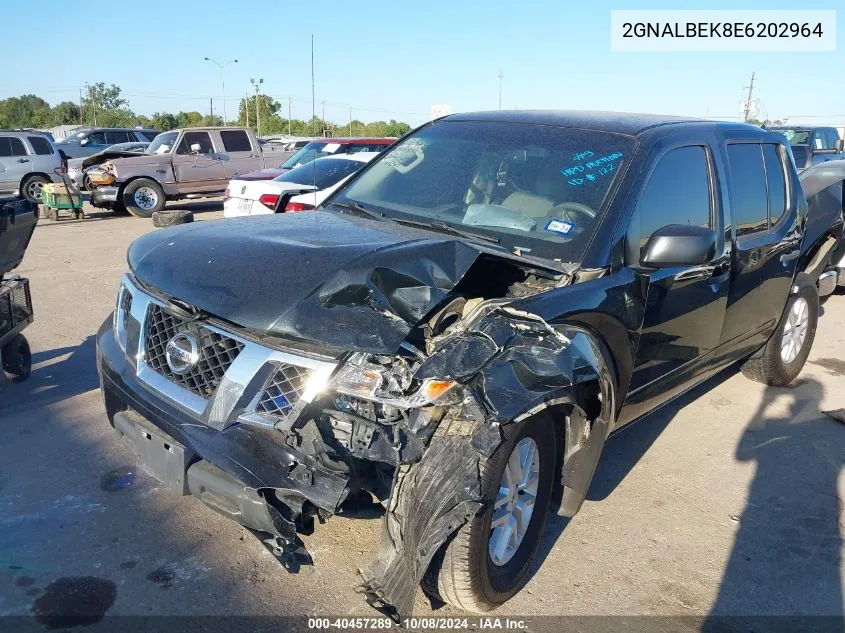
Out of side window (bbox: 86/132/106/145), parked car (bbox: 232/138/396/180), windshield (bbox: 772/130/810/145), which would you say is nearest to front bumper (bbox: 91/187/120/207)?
parked car (bbox: 232/138/396/180)

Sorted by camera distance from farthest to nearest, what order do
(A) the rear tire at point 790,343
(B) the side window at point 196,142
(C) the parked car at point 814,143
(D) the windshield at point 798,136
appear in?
(D) the windshield at point 798,136, (C) the parked car at point 814,143, (B) the side window at point 196,142, (A) the rear tire at point 790,343

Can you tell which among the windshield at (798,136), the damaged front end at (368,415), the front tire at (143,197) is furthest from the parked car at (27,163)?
the windshield at (798,136)

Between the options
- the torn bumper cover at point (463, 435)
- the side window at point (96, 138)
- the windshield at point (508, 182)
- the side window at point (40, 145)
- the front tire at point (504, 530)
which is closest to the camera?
the torn bumper cover at point (463, 435)

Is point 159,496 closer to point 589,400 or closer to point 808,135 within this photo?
point 589,400

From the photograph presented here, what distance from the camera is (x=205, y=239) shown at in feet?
10.6

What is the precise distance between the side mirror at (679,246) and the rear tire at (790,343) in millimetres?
2490

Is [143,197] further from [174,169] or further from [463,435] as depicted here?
[463,435]

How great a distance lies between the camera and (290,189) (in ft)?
30.9

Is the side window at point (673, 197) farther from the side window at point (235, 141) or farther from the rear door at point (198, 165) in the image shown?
the side window at point (235, 141)

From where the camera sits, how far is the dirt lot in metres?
3.03

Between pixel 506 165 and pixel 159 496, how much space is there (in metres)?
2.49

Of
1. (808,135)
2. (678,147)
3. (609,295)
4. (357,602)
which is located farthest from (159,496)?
(808,135)

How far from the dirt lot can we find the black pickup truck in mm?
466

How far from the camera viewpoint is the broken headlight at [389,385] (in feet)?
8.27
